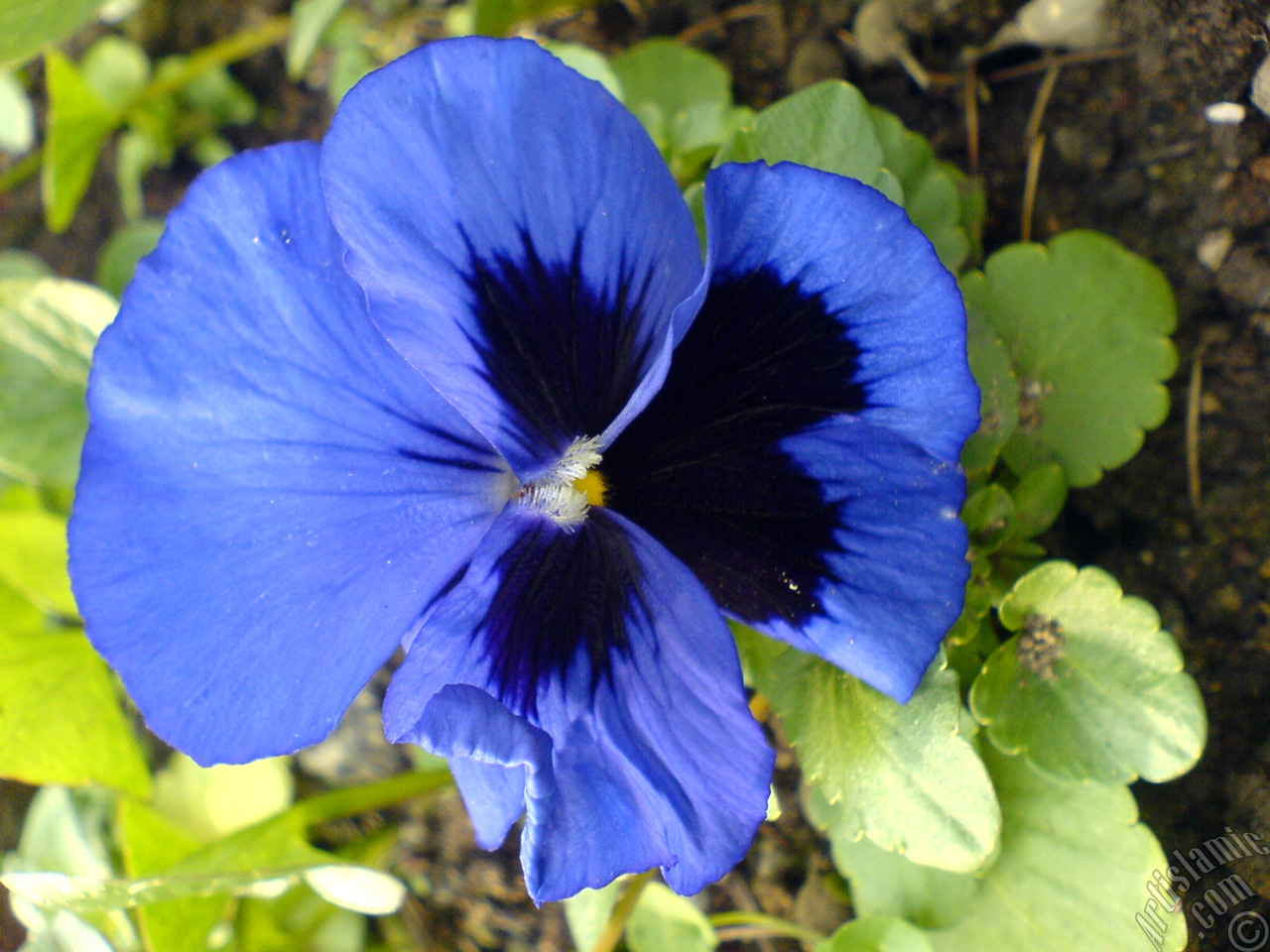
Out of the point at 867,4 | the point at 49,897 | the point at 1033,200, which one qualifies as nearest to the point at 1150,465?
the point at 1033,200

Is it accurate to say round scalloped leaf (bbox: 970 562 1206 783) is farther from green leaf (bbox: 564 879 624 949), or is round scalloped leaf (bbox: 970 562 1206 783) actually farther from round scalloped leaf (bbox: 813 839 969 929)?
green leaf (bbox: 564 879 624 949)

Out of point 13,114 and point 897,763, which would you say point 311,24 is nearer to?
point 13,114

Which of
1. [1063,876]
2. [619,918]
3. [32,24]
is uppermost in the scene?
[32,24]

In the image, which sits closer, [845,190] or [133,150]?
[845,190]

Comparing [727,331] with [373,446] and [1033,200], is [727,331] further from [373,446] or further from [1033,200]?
[1033,200]

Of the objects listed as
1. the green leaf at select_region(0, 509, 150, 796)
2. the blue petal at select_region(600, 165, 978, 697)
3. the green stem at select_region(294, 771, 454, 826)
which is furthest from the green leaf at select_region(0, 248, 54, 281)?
the blue petal at select_region(600, 165, 978, 697)

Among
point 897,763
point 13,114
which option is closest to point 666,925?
point 897,763
